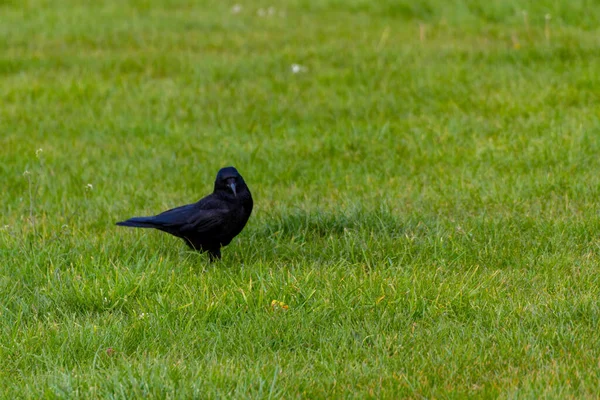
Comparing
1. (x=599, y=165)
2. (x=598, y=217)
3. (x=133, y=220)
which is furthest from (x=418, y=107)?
(x=133, y=220)

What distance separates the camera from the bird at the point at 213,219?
4773 millimetres

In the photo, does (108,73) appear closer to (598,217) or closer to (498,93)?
(498,93)

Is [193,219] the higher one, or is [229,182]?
[229,182]

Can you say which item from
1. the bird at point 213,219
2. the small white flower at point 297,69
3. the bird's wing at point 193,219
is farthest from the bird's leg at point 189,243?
the small white flower at point 297,69

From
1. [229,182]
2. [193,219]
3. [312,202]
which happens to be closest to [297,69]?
[312,202]

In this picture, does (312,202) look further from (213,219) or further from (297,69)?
(297,69)

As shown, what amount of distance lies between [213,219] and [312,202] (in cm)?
130

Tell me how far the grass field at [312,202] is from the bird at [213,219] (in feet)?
0.43

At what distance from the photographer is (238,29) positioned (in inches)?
443

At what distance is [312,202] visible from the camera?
594 centimetres

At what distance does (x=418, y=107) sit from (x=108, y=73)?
140 inches

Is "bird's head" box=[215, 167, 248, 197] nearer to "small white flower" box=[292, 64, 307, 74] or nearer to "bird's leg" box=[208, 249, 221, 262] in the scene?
"bird's leg" box=[208, 249, 221, 262]

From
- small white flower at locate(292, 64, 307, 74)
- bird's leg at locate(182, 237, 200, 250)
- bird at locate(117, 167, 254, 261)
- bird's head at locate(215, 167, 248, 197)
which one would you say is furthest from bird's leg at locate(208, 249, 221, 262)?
small white flower at locate(292, 64, 307, 74)

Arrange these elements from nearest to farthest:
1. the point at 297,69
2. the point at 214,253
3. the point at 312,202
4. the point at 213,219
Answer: the point at 213,219
the point at 214,253
the point at 312,202
the point at 297,69
